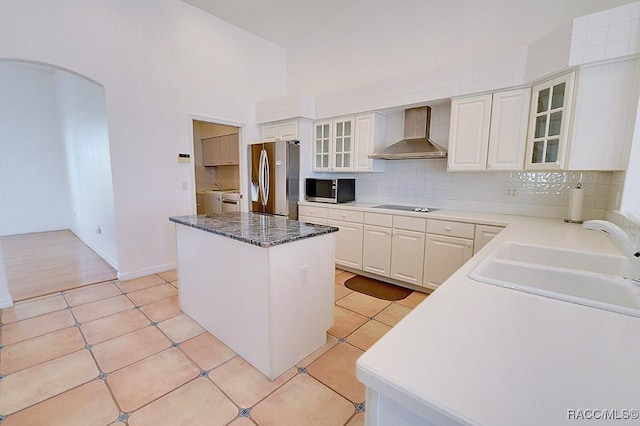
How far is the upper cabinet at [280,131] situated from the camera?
13.5 ft

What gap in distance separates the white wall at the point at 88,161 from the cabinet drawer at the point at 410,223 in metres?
3.34

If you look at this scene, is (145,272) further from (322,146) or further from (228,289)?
(322,146)

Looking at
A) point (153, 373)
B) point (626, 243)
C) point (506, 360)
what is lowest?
point (153, 373)

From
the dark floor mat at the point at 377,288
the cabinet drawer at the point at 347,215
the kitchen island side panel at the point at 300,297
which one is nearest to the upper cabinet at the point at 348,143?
the cabinet drawer at the point at 347,215

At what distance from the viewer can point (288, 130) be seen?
4.19 m

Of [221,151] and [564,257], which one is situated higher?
[221,151]

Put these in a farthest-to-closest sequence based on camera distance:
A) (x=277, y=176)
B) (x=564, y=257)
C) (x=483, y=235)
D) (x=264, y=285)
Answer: (x=277, y=176)
(x=483, y=235)
(x=264, y=285)
(x=564, y=257)

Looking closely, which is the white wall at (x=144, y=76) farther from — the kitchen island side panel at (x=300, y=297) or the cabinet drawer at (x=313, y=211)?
the kitchen island side panel at (x=300, y=297)

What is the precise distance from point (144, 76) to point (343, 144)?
2568 millimetres

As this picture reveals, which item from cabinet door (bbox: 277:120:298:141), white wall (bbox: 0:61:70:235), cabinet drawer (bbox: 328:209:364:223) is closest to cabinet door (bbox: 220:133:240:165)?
cabinet door (bbox: 277:120:298:141)

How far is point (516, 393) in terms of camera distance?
534 mm

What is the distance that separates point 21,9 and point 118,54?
75cm

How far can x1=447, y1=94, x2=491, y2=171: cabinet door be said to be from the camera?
2734 millimetres

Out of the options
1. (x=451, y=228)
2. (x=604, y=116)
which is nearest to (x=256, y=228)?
(x=451, y=228)
